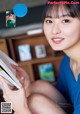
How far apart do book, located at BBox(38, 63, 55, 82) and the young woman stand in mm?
969

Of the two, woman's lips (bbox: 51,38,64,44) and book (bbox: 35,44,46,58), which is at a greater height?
woman's lips (bbox: 51,38,64,44)

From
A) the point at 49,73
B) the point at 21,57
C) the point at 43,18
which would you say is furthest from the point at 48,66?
the point at 43,18

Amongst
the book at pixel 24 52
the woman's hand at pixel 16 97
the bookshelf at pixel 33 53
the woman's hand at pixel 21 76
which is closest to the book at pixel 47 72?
the bookshelf at pixel 33 53

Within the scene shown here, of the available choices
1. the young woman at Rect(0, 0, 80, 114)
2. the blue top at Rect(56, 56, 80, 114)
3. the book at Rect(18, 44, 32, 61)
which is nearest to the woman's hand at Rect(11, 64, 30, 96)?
the young woman at Rect(0, 0, 80, 114)

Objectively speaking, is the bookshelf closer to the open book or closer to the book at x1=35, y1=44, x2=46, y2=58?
the book at x1=35, y1=44, x2=46, y2=58

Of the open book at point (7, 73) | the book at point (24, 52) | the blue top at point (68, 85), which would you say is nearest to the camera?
the open book at point (7, 73)

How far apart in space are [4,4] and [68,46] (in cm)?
24

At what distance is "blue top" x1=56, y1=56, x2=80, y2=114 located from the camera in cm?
93

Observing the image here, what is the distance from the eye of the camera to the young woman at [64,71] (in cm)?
84

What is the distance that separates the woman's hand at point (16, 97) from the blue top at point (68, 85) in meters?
0.17

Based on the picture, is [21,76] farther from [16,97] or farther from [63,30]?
[63,30]

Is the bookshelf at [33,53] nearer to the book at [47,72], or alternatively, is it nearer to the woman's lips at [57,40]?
the book at [47,72]

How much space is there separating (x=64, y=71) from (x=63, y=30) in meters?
0.29

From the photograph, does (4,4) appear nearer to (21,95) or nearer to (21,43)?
(21,95)
